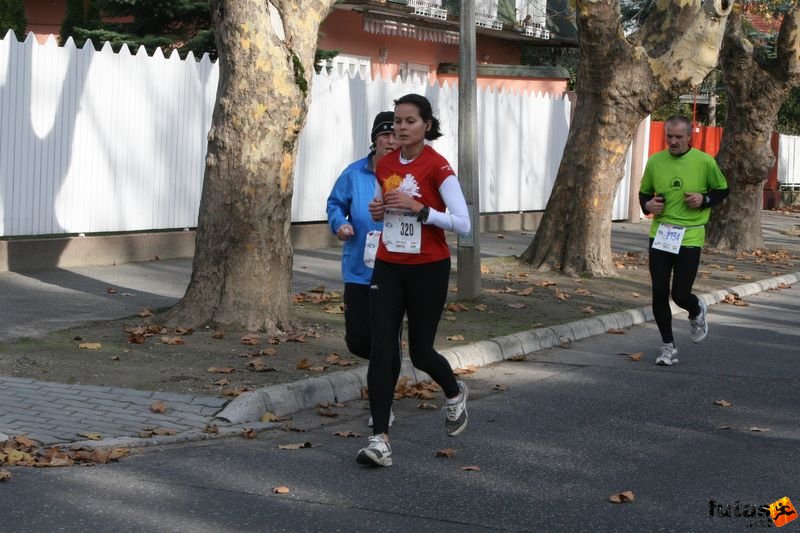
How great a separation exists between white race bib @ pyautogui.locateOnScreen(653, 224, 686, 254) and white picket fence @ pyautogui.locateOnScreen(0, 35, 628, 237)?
7186mm

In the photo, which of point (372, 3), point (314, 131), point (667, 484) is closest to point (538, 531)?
point (667, 484)

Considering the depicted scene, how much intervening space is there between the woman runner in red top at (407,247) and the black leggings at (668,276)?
408 centimetres

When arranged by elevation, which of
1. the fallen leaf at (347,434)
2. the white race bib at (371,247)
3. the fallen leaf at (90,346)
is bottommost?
the fallen leaf at (347,434)

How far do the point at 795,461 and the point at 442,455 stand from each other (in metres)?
1.93

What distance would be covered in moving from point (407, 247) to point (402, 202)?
269 millimetres

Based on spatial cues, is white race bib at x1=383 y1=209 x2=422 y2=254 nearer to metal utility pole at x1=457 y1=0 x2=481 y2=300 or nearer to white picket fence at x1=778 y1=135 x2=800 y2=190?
metal utility pole at x1=457 y1=0 x2=481 y2=300

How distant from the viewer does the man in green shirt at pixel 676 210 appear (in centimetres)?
1068

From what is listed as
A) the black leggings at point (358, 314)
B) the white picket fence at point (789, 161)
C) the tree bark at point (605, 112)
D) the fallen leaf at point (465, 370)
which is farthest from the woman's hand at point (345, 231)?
the white picket fence at point (789, 161)

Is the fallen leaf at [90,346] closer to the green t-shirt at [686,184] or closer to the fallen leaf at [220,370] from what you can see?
the fallen leaf at [220,370]

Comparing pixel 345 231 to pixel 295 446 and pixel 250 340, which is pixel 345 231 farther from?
pixel 250 340

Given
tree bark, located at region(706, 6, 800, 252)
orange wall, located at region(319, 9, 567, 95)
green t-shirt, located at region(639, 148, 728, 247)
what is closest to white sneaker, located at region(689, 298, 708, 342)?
green t-shirt, located at region(639, 148, 728, 247)

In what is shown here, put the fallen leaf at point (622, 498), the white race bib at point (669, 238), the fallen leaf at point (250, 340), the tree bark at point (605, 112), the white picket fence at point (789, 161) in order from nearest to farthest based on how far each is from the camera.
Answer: the fallen leaf at point (622, 498) < the fallen leaf at point (250, 340) < the white race bib at point (669, 238) < the tree bark at point (605, 112) < the white picket fence at point (789, 161)

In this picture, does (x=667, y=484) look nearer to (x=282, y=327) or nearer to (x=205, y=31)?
(x=282, y=327)

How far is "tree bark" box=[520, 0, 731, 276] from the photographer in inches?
642
